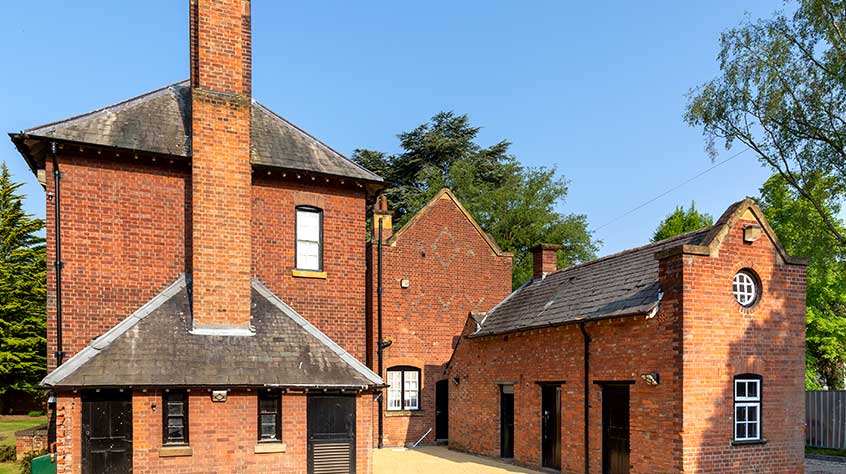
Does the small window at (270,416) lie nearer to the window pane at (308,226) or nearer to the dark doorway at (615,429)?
the window pane at (308,226)

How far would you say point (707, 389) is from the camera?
476 inches

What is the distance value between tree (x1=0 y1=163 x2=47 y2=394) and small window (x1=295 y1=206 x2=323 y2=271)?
24.6 meters

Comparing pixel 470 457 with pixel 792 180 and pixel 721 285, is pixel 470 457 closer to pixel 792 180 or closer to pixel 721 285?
pixel 721 285

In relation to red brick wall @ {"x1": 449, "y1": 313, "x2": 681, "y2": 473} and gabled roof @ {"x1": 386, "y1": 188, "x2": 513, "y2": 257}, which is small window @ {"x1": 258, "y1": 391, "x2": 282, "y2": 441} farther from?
gabled roof @ {"x1": 386, "y1": 188, "x2": 513, "y2": 257}

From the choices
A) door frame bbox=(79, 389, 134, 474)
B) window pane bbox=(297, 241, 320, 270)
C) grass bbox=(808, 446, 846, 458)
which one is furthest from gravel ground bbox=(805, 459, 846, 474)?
door frame bbox=(79, 389, 134, 474)

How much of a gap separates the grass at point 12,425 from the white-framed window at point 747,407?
16.6 meters

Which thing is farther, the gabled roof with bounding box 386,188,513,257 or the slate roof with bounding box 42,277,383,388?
the gabled roof with bounding box 386,188,513,257

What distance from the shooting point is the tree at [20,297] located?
33.6 metres

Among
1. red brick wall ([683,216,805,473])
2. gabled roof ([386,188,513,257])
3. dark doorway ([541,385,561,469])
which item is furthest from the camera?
gabled roof ([386,188,513,257])

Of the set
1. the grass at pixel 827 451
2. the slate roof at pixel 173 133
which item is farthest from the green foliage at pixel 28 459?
the grass at pixel 827 451

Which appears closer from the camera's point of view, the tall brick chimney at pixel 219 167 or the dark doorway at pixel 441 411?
the tall brick chimney at pixel 219 167

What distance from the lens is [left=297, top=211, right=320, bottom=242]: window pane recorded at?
15.8 metres

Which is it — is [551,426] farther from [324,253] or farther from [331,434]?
[324,253]

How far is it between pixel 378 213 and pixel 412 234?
1.44m
